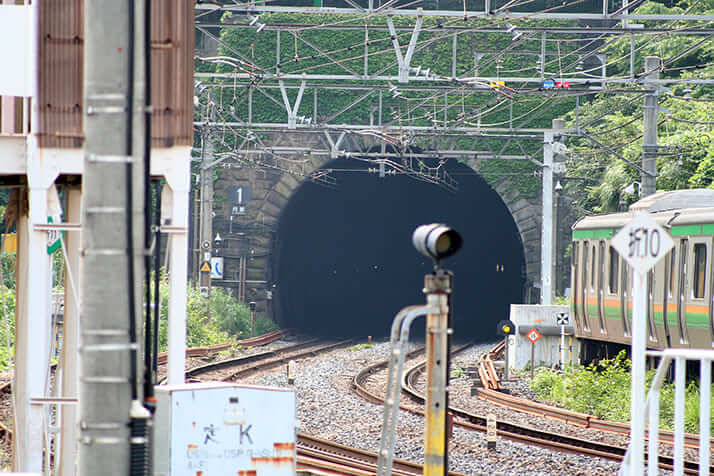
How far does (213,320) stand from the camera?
106ft


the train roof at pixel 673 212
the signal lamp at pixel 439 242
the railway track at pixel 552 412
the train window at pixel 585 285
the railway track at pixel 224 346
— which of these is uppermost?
the signal lamp at pixel 439 242

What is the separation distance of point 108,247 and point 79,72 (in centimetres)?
462

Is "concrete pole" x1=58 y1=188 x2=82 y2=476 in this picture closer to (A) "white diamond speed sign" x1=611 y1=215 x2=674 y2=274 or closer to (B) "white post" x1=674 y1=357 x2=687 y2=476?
(A) "white diamond speed sign" x1=611 y1=215 x2=674 y2=274

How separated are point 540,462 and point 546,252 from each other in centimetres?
1551

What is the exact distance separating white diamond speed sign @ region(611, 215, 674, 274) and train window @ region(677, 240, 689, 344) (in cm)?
1036

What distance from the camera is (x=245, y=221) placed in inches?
1531

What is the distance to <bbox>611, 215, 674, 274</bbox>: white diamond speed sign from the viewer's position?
676 centimetres

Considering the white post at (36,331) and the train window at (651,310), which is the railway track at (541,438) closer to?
the train window at (651,310)

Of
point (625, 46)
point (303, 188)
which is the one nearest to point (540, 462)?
point (625, 46)

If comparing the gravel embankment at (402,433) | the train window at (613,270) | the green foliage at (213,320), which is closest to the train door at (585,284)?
the train window at (613,270)

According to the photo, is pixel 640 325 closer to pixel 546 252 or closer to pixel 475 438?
pixel 475 438

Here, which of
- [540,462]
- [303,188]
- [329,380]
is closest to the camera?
[540,462]

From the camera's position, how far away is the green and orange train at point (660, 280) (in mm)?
16188

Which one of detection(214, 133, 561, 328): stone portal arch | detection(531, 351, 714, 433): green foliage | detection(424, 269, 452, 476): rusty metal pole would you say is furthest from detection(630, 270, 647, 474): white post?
detection(214, 133, 561, 328): stone portal arch
